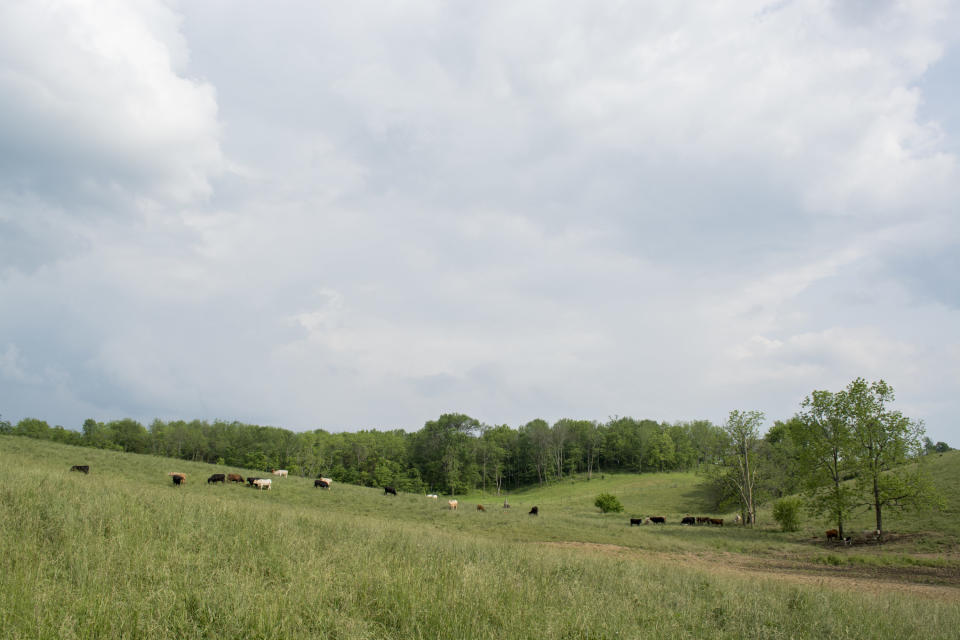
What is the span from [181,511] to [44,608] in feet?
18.9

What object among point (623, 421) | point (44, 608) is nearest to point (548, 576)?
point (44, 608)

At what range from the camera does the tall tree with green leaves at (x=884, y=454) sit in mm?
31406

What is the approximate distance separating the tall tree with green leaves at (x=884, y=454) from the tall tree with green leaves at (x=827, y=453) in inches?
23.5

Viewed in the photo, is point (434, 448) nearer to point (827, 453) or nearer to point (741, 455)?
point (741, 455)

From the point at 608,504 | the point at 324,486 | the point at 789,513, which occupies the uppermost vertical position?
the point at 789,513

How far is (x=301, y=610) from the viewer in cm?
564

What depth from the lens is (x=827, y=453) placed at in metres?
35.3

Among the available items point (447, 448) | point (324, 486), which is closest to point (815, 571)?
point (324, 486)

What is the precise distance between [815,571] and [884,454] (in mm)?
17081

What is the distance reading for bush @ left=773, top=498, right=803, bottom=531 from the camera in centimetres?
3681

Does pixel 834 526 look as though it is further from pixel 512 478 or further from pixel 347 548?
pixel 512 478

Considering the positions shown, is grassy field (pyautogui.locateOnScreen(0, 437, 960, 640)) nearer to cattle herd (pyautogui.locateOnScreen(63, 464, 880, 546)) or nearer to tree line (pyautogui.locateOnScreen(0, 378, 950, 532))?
cattle herd (pyautogui.locateOnScreen(63, 464, 880, 546))

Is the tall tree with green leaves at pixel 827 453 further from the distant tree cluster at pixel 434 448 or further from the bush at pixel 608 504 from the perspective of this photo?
the distant tree cluster at pixel 434 448

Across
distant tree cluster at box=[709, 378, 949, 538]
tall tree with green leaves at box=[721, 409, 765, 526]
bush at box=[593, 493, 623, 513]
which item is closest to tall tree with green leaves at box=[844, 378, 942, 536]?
distant tree cluster at box=[709, 378, 949, 538]
